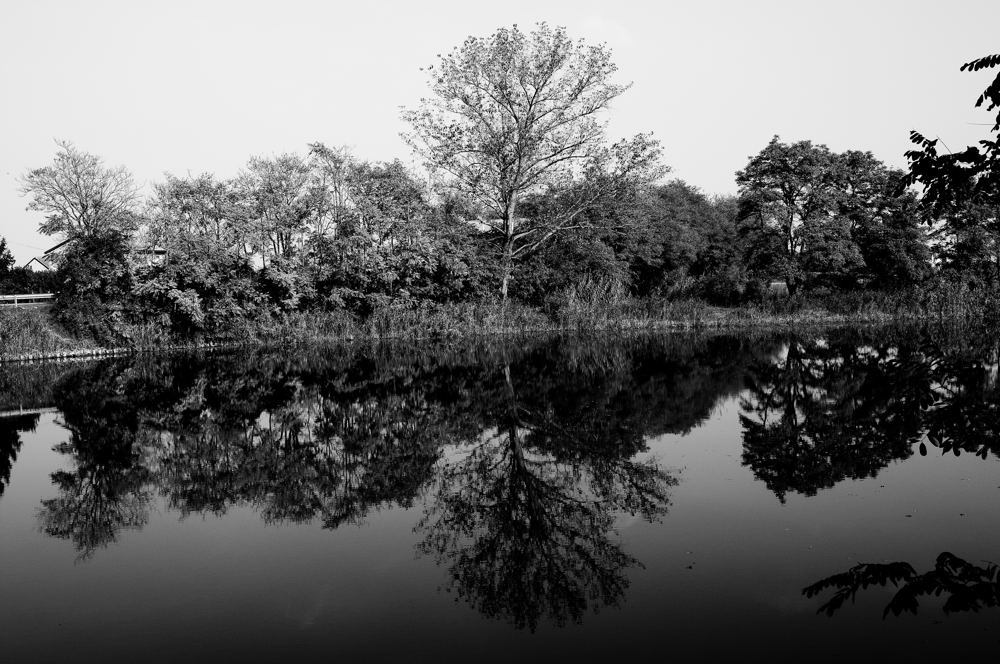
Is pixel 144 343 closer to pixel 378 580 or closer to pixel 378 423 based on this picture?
pixel 378 423

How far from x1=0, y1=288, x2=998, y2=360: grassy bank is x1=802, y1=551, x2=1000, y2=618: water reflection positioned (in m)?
28.9

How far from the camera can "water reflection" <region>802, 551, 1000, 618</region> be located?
5.41 m

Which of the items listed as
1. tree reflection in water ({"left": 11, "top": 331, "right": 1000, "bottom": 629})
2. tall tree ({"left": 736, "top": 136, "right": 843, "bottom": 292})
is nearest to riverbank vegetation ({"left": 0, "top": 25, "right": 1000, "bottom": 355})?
tall tree ({"left": 736, "top": 136, "right": 843, "bottom": 292})

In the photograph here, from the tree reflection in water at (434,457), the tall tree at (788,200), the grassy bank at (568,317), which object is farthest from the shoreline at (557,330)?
the tree reflection in water at (434,457)

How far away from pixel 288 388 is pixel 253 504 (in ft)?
32.3

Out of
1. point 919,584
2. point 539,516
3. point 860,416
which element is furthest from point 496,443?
point 919,584

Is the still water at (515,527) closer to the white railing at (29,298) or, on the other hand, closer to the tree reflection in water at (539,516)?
the tree reflection in water at (539,516)

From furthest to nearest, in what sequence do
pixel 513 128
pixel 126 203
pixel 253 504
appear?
pixel 126 203
pixel 513 128
pixel 253 504

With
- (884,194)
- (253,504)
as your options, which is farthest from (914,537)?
(884,194)

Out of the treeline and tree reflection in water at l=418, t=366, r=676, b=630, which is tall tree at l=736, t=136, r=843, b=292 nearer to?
the treeline

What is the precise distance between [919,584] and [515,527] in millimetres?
3590

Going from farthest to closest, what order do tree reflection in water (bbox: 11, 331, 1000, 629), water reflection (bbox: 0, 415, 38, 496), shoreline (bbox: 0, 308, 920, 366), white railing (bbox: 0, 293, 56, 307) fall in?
white railing (bbox: 0, 293, 56, 307)
shoreline (bbox: 0, 308, 920, 366)
water reflection (bbox: 0, 415, 38, 496)
tree reflection in water (bbox: 11, 331, 1000, 629)

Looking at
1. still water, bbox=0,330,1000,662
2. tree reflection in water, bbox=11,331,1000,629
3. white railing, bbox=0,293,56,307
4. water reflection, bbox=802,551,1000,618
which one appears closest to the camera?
still water, bbox=0,330,1000,662

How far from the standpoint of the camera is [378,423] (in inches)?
522
